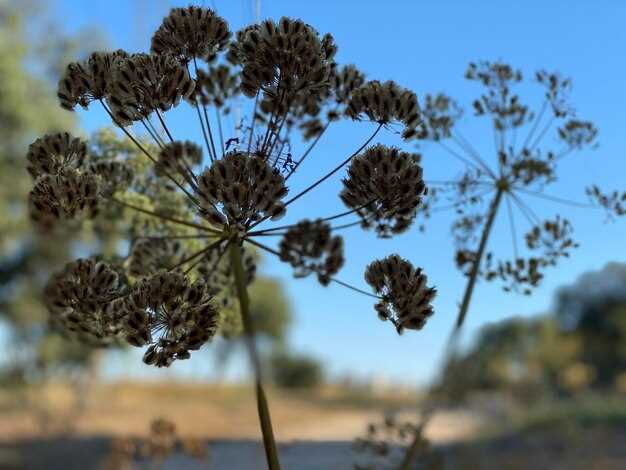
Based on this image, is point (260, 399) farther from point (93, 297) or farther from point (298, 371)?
point (298, 371)

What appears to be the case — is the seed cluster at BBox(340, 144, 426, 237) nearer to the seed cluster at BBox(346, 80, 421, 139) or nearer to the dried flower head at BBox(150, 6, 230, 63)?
the seed cluster at BBox(346, 80, 421, 139)

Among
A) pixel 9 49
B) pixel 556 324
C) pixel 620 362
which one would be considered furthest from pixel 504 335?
pixel 9 49

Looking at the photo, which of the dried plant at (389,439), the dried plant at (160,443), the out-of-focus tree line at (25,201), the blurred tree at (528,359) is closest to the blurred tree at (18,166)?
the out-of-focus tree line at (25,201)

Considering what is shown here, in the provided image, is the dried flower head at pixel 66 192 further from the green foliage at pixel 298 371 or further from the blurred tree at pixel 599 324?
the green foliage at pixel 298 371

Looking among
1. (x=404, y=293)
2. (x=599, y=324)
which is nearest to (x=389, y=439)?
(x=404, y=293)

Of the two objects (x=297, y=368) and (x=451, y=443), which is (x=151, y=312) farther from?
(x=297, y=368)
